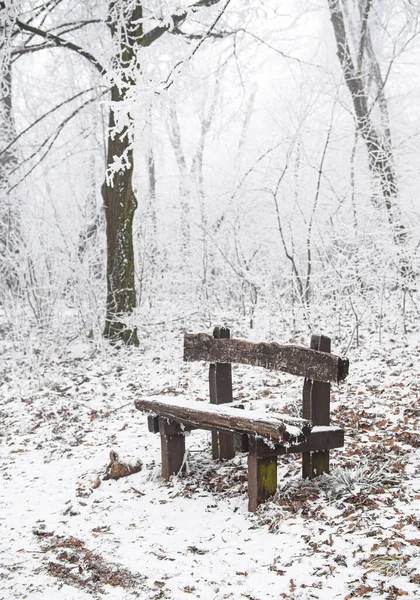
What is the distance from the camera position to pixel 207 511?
3895mm

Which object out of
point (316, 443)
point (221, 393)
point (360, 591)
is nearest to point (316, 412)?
point (316, 443)

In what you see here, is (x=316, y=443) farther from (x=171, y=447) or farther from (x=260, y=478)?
(x=171, y=447)

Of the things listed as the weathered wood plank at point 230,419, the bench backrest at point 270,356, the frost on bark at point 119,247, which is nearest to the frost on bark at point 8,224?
the frost on bark at point 119,247

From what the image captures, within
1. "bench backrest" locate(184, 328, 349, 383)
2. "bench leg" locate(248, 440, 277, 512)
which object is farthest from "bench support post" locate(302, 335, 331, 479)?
"bench leg" locate(248, 440, 277, 512)

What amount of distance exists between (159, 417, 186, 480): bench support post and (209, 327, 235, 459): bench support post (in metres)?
0.33

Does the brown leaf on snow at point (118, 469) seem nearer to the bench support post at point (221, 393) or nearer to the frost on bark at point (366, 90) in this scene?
the bench support post at point (221, 393)

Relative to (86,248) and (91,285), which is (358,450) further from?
(86,248)

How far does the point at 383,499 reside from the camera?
11.5 ft

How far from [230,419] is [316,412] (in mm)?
637

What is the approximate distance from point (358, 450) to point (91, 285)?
6112mm

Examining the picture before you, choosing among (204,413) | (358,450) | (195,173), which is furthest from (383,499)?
(195,173)

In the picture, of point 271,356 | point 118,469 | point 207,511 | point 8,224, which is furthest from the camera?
point 8,224

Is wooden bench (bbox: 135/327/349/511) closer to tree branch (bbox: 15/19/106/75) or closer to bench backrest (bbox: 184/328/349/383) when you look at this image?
bench backrest (bbox: 184/328/349/383)

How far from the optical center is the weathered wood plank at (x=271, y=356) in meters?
3.74
